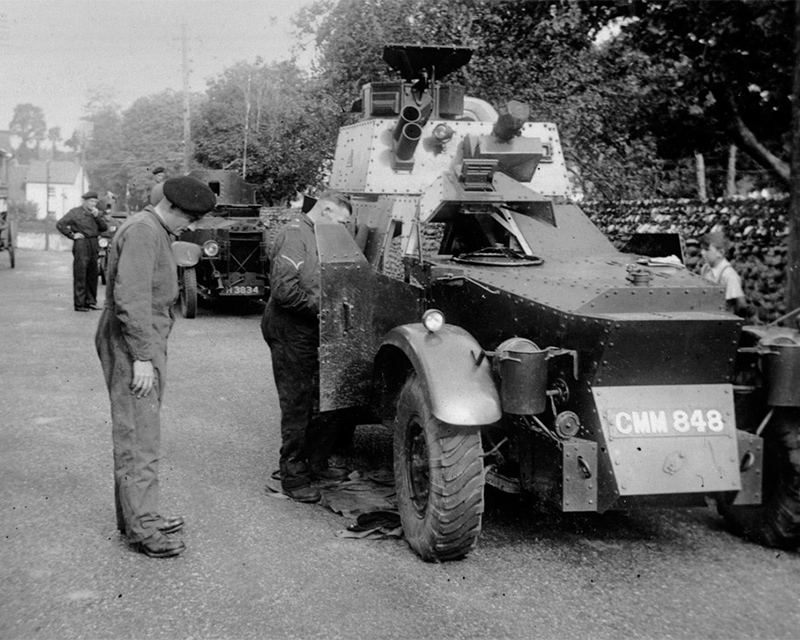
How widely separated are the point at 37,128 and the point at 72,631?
313ft

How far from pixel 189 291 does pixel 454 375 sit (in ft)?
34.2

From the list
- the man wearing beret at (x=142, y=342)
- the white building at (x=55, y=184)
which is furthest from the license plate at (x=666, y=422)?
the white building at (x=55, y=184)

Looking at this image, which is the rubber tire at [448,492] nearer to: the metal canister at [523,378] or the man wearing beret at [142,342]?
the metal canister at [523,378]

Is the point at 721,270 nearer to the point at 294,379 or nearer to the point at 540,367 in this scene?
the point at 294,379

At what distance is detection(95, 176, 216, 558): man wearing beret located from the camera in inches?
185

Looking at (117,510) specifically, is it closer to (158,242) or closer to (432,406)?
(158,242)

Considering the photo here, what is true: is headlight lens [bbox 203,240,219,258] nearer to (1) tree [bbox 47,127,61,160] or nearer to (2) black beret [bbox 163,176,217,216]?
(2) black beret [bbox 163,176,217,216]

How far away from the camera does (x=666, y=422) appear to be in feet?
14.9

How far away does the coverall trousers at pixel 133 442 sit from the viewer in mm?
4793

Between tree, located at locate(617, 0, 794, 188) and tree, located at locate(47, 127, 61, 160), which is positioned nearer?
tree, located at locate(617, 0, 794, 188)

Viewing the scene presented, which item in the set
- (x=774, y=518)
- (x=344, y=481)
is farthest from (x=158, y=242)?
(x=774, y=518)

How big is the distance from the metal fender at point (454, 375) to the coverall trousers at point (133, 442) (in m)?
1.31

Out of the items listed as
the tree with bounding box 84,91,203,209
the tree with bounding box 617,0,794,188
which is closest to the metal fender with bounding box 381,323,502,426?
the tree with bounding box 617,0,794,188

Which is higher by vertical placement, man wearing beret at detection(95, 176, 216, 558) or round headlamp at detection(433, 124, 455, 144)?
round headlamp at detection(433, 124, 455, 144)
